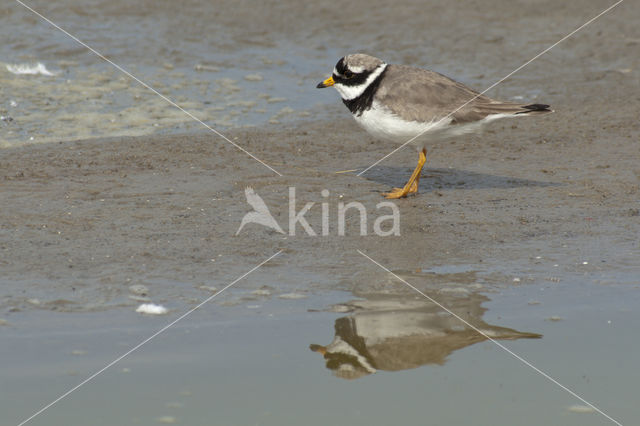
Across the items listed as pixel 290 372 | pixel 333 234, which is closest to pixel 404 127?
pixel 333 234

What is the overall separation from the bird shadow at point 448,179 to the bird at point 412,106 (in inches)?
12.2

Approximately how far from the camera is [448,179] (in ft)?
26.7

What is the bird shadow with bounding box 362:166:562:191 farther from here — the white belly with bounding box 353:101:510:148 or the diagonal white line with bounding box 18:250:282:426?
the diagonal white line with bounding box 18:250:282:426

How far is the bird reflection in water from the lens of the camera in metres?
→ 4.54

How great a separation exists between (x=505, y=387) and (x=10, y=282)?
3.25 metres

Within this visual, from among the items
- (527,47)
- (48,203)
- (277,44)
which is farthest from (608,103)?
(48,203)

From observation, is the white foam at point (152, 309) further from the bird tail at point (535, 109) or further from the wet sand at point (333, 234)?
the bird tail at point (535, 109)

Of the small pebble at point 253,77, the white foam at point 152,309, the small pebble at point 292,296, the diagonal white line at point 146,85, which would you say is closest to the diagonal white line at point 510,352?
the small pebble at point 292,296

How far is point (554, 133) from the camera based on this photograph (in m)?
9.38

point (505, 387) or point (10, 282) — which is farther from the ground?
point (10, 282)

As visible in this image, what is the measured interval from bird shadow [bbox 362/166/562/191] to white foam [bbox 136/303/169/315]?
3344 mm

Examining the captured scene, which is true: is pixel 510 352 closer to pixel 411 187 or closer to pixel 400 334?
pixel 400 334

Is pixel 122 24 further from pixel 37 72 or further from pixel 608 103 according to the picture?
pixel 608 103

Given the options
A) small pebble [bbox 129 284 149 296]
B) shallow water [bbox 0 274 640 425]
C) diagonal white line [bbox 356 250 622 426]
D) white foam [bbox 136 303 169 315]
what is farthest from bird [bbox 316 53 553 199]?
white foam [bbox 136 303 169 315]
